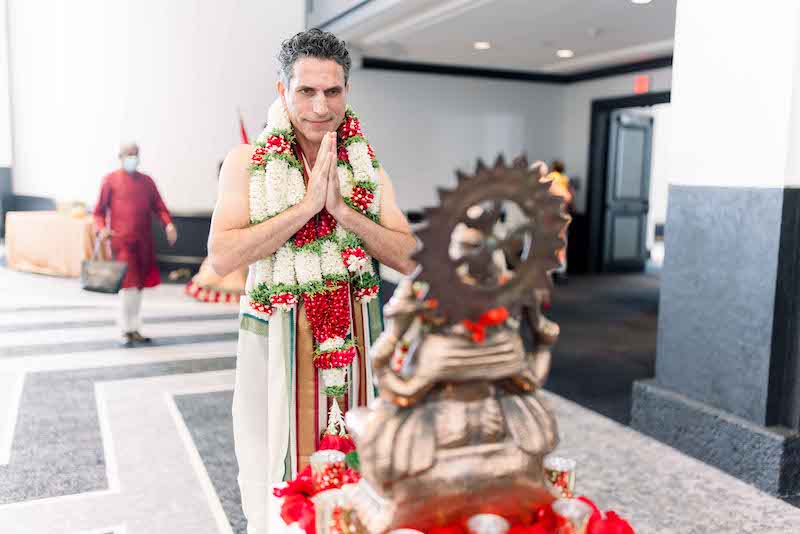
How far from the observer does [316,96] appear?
1550 millimetres

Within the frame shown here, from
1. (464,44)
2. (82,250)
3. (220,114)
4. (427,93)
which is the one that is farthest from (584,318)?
(82,250)

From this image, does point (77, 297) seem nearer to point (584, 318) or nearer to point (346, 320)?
point (584, 318)

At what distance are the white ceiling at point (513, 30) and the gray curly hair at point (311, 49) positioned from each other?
15.3ft

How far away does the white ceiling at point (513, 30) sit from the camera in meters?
6.06

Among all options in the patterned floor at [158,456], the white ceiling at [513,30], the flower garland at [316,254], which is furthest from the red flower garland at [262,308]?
the white ceiling at [513,30]

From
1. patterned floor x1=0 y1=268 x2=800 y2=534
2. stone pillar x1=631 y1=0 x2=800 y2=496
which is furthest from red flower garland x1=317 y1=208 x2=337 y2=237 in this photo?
stone pillar x1=631 y1=0 x2=800 y2=496

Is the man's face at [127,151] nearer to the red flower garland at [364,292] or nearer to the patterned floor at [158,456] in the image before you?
the patterned floor at [158,456]

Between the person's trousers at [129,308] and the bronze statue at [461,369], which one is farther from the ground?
the bronze statue at [461,369]

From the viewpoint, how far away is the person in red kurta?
5.36 meters

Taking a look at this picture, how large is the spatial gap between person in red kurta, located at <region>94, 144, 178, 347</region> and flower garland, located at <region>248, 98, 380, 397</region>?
13.3ft

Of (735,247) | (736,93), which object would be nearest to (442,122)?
(736,93)

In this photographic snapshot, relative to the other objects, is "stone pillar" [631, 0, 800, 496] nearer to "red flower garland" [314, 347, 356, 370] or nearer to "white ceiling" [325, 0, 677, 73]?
"red flower garland" [314, 347, 356, 370]

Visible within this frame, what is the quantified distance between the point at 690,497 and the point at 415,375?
243 cm

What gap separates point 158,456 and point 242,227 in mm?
2051
